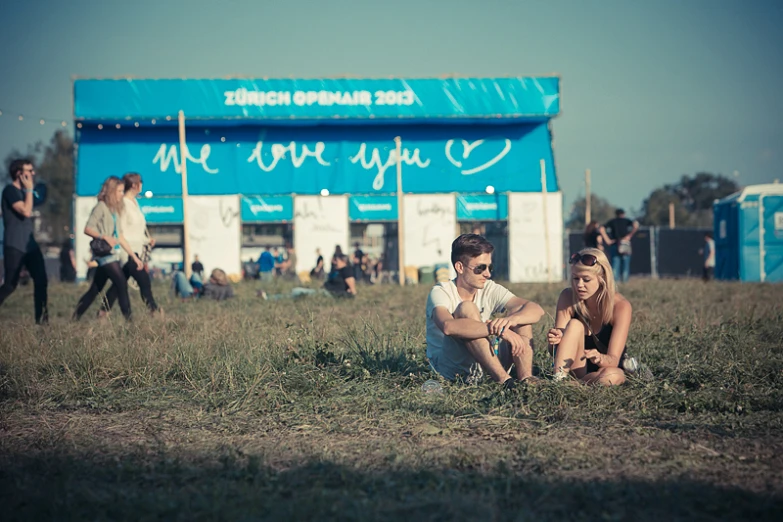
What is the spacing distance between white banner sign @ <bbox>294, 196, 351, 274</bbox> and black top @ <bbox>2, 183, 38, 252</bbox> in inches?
791

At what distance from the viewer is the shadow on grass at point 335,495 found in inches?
120

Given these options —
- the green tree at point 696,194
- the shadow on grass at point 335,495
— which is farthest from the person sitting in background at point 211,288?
the green tree at point 696,194

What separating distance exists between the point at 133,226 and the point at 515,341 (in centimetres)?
556

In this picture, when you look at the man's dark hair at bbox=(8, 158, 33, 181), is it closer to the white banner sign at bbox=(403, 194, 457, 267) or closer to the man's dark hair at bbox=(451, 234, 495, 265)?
the man's dark hair at bbox=(451, 234, 495, 265)

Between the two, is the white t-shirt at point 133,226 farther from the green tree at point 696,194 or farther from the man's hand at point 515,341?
A: the green tree at point 696,194

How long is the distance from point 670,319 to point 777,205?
56.8ft

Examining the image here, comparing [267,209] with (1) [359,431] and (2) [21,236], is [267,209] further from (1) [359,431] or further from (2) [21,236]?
(1) [359,431]

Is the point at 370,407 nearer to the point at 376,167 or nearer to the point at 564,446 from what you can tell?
the point at 564,446

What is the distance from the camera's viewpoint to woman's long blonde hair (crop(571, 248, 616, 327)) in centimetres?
545

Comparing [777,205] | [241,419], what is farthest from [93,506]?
[777,205]

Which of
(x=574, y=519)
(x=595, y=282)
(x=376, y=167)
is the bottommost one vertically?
(x=574, y=519)

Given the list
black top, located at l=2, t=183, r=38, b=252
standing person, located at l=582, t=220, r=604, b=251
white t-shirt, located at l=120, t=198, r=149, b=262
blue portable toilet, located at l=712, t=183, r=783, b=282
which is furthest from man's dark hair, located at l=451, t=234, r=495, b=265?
blue portable toilet, located at l=712, t=183, r=783, b=282

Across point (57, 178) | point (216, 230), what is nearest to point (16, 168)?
point (216, 230)

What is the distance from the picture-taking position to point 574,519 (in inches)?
117
